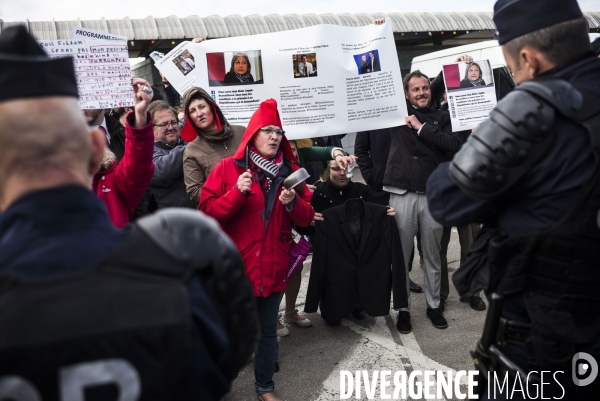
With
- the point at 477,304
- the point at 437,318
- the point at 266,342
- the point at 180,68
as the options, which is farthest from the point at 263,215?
the point at 477,304

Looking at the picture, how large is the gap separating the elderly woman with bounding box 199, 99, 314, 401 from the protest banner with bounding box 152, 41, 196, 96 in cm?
124

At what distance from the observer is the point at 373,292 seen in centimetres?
438

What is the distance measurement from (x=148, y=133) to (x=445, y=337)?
9.42 feet

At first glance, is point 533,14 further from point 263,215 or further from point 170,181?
point 170,181

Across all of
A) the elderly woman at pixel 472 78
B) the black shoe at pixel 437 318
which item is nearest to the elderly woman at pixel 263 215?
the black shoe at pixel 437 318

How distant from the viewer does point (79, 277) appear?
3.18 feet

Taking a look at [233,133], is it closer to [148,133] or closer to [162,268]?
[148,133]

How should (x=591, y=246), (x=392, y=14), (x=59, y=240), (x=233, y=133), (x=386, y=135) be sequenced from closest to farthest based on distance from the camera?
(x=59, y=240) < (x=591, y=246) < (x=233, y=133) < (x=386, y=135) < (x=392, y=14)

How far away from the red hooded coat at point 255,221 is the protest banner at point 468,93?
175 centimetres

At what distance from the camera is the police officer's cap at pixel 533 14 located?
174cm

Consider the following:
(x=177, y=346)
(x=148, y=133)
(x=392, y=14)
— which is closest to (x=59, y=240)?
(x=177, y=346)

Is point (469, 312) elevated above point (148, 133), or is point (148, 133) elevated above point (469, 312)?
point (148, 133)

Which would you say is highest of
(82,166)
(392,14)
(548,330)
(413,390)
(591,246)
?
(392,14)

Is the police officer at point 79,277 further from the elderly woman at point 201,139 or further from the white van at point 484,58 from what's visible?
the white van at point 484,58
